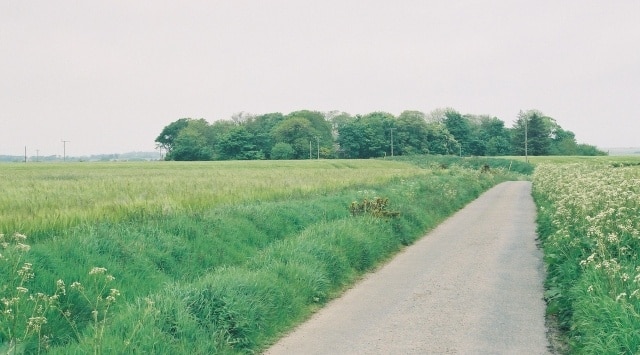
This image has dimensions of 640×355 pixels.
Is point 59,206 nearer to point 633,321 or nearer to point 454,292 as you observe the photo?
point 454,292

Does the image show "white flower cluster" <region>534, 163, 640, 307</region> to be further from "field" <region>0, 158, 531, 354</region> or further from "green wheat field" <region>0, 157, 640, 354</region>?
"field" <region>0, 158, 531, 354</region>

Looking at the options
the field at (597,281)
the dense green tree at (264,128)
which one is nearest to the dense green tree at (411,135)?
the dense green tree at (264,128)

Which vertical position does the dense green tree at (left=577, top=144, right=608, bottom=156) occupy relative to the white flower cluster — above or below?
above

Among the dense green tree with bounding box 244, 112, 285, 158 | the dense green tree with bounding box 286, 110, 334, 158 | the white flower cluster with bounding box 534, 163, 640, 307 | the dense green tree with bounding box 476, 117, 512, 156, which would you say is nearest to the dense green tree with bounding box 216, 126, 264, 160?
the dense green tree with bounding box 244, 112, 285, 158

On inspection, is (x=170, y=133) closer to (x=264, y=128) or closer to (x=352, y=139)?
(x=264, y=128)

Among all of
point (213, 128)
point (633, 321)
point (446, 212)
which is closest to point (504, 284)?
point (633, 321)

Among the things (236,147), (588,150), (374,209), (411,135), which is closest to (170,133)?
(236,147)

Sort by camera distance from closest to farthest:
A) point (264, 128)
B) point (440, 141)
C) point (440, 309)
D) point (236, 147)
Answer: point (440, 309), point (236, 147), point (440, 141), point (264, 128)

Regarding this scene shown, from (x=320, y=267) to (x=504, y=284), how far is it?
336 centimetres

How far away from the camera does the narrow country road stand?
689 cm

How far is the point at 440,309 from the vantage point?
845cm

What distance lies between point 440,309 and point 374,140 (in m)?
120

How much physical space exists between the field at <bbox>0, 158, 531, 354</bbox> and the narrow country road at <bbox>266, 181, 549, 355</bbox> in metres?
0.52

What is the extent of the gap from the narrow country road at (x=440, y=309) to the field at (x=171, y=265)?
52cm
